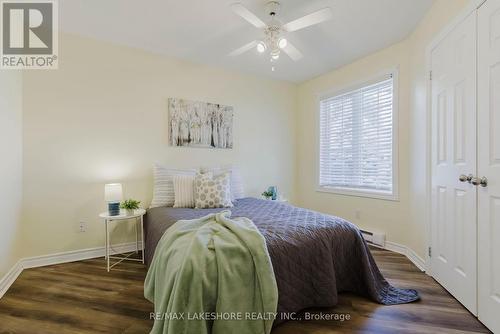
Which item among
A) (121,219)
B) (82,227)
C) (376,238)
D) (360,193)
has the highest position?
(360,193)

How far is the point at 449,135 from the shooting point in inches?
83.5

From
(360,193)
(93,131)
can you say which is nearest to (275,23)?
(93,131)

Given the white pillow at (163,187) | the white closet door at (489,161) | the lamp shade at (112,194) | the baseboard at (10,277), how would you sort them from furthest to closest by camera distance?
1. the white pillow at (163,187)
2. the lamp shade at (112,194)
3. the baseboard at (10,277)
4. the white closet door at (489,161)

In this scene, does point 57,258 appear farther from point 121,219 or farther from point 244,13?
point 244,13

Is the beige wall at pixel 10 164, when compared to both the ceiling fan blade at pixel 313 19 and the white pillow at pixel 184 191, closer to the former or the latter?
the white pillow at pixel 184 191

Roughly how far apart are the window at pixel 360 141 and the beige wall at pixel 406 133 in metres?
0.13

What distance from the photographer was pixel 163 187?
3.03 metres

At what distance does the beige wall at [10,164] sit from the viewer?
2117 mm

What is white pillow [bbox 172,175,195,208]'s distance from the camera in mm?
2893

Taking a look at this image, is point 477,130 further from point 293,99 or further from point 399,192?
point 293,99

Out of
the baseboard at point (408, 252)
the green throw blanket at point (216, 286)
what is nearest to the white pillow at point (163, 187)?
the green throw blanket at point (216, 286)

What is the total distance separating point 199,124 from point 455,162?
287cm

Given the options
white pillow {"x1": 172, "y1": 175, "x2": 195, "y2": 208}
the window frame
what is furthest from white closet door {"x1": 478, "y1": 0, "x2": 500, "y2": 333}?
white pillow {"x1": 172, "y1": 175, "x2": 195, "y2": 208}

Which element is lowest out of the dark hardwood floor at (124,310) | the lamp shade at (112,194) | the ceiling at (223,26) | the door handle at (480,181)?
the dark hardwood floor at (124,310)
